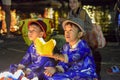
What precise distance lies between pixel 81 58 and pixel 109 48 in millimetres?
3790

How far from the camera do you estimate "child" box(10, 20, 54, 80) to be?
4.72 meters

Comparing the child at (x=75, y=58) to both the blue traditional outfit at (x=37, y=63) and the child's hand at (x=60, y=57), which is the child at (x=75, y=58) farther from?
the blue traditional outfit at (x=37, y=63)

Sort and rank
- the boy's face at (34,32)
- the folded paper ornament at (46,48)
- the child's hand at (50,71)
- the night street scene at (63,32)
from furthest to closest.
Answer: the night street scene at (63,32)
the boy's face at (34,32)
the child's hand at (50,71)
the folded paper ornament at (46,48)

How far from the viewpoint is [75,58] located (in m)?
4.48

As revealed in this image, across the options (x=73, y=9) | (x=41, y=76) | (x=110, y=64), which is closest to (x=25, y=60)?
(x=41, y=76)

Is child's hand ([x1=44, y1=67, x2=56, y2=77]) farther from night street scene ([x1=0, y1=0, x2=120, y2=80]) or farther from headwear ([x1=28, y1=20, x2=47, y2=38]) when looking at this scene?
headwear ([x1=28, y1=20, x2=47, y2=38])

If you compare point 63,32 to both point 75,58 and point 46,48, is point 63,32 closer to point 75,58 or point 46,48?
point 75,58

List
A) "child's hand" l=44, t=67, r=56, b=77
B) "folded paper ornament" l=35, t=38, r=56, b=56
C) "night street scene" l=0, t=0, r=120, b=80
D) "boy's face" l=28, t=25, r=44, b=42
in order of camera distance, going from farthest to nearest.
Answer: "night street scene" l=0, t=0, r=120, b=80 → "boy's face" l=28, t=25, r=44, b=42 → "child's hand" l=44, t=67, r=56, b=77 → "folded paper ornament" l=35, t=38, r=56, b=56

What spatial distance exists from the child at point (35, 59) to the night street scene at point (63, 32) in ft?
0.11

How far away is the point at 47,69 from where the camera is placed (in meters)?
4.45

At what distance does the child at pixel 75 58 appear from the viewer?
4465mm

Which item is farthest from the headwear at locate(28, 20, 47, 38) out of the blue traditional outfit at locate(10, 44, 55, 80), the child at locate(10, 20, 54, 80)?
the blue traditional outfit at locate(10, 44, 55, 80)

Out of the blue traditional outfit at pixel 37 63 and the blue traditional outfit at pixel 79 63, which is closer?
the blue traditional outfit at pixel 79 63

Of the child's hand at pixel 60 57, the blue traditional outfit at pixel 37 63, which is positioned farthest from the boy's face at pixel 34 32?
the child's hand at pixel 60 57
